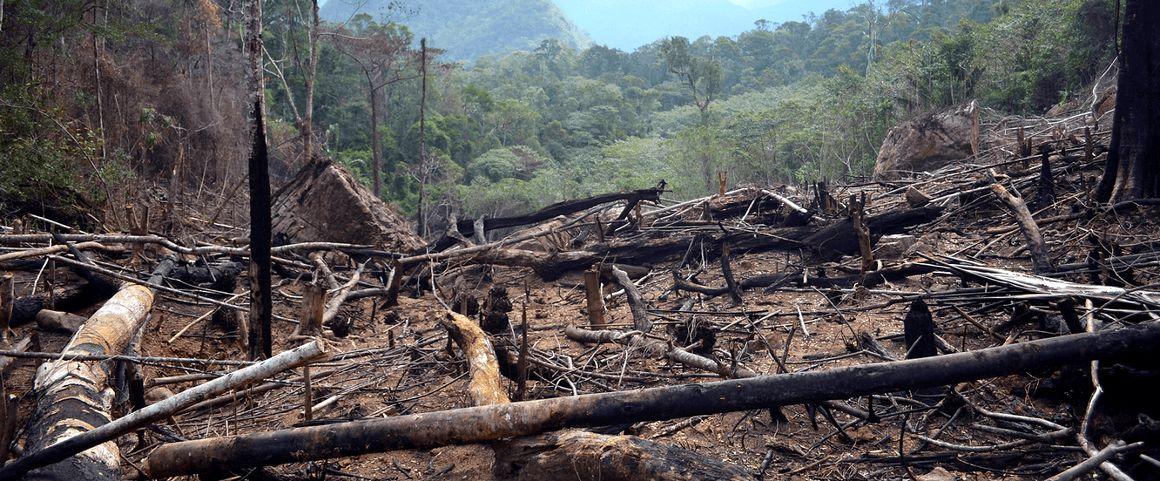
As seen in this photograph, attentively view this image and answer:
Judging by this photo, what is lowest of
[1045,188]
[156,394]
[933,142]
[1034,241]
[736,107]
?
[156,394]

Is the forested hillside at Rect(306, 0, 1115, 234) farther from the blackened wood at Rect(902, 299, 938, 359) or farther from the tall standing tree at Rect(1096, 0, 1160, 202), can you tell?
the blackened wood at Rect(902, 299, 938, 359)

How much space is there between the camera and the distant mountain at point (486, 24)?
10669 cm

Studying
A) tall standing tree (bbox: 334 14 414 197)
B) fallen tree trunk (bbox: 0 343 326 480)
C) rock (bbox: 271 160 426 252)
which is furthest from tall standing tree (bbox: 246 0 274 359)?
tall standing tree (bbox: 334 14 414 197)

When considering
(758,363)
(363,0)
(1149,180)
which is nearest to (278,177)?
(363,0)

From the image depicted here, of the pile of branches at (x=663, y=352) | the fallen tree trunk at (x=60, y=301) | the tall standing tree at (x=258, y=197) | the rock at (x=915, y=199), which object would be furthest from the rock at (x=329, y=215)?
the rock at (x=915, y=199)

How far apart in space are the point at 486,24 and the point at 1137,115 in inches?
4416

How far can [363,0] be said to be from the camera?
1942 cm

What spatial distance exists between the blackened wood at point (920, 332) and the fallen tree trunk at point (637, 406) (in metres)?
0.75

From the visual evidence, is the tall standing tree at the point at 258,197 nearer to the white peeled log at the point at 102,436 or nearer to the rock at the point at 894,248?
the white peeled log at the point at 102,436

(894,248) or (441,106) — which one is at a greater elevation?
(441,106)

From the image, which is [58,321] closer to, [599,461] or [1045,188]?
[599,461]

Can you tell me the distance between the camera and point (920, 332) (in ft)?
10.6

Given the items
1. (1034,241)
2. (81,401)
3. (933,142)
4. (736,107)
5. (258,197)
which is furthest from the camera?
(736,107)

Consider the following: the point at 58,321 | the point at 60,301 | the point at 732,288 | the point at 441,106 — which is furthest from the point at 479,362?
the point at 441,106
